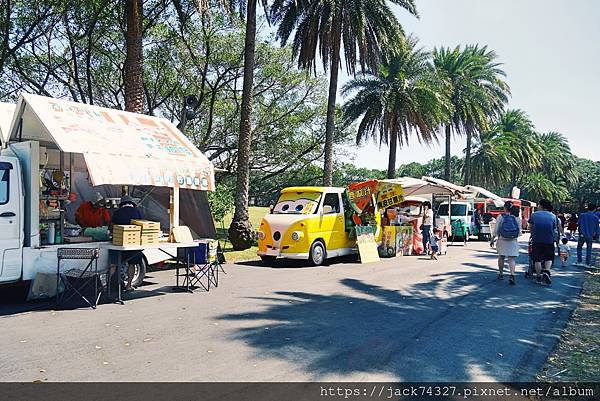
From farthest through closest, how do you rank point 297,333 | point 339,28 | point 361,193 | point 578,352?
point 339,28 < point 361,193 < point 297,333 < point 578,352

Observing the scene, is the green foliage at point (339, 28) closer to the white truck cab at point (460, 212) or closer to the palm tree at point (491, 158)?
the white truck cab at point (460, 212)

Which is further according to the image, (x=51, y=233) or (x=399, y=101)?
(x=399, y=101)

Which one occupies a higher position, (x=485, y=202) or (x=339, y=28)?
(x=339, y=28)

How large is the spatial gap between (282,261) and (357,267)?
7.73ft

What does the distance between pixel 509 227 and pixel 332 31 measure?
12.8 meters

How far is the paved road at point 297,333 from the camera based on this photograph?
523 cm

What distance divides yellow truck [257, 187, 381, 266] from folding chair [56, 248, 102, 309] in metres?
5.92

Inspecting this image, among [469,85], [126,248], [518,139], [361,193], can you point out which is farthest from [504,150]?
[126,248]

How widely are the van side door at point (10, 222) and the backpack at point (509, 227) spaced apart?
31.1ft

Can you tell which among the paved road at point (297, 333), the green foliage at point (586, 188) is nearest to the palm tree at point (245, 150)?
the paved road at point (297, 333)

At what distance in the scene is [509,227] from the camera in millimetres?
10781

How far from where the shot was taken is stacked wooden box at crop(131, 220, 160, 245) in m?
8.88

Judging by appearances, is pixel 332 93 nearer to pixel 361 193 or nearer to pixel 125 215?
pixel 361 193

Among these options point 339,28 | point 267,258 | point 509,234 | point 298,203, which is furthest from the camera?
point 339,28
